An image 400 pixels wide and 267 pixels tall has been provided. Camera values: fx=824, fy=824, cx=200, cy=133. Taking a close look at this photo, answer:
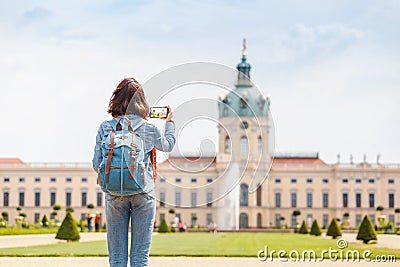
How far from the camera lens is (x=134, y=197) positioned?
4527mm

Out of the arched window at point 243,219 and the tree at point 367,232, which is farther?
the arched window at point 243,219

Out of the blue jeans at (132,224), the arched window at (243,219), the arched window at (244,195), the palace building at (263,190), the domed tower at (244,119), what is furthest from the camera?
the palace building at (263,190)

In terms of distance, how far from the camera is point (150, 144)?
4.59 metres

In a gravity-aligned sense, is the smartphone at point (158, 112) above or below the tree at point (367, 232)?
above

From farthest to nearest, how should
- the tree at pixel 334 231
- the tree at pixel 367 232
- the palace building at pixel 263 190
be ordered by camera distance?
the palace building at pixel 263 190 < the tree at pixel 334 231 < the tree at pixel 367 232

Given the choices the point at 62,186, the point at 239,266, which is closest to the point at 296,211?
the point at 62,186

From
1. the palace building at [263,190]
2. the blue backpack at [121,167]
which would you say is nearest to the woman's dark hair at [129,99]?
the blue backpack at [121,167]

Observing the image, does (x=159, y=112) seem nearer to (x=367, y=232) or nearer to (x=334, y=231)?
(x=367, y=232)

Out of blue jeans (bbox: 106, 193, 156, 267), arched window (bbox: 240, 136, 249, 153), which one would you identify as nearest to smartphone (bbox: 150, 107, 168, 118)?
blue jeans (bbox: 106, 193, 156, 267)

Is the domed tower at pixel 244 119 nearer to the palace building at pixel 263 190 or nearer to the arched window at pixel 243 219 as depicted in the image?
the palace building at pixel 263 190

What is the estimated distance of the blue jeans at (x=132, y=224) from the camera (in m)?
4.55

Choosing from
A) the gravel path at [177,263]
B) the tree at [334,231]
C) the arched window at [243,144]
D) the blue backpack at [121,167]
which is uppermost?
the arched window at [243,144]

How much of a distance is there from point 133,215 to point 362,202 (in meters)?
56.8

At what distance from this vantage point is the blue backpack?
441 cm
